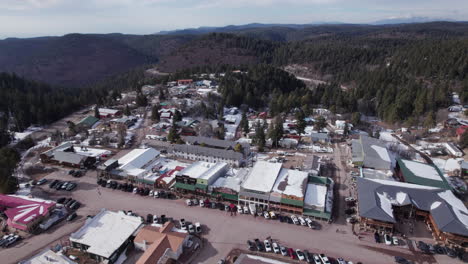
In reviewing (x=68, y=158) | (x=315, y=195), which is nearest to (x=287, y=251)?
(x=315, y=195)

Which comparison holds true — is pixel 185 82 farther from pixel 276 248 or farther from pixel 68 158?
pixel 276 248

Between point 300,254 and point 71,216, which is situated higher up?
point 71,216

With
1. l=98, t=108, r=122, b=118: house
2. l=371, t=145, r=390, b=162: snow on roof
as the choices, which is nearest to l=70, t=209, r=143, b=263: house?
l=371, t=145, r=390, b=162: snow on roof

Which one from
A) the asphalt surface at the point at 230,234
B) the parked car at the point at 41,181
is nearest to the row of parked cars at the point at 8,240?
the asphalt surface at the point at 230,234

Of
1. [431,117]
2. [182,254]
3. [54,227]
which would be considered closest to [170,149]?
[54,227]

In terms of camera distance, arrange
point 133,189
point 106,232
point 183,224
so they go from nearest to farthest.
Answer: point 106,232
point 183,224
point 133,189

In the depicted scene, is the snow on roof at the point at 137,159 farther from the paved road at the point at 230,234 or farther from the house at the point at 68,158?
the paved road at the point at 230,234

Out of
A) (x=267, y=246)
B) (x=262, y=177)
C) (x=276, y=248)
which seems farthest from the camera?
(x=262, y=177)
